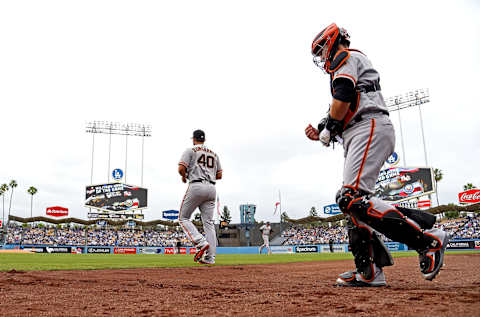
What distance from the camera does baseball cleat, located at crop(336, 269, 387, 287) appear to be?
2.98m

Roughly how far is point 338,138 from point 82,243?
49.0 meters

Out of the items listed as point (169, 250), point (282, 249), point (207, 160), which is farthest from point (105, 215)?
point (207, 160)

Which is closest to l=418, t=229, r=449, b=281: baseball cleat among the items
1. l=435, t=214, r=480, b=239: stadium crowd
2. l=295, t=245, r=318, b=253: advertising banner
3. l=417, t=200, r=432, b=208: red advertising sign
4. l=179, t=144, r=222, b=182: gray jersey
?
l=179, t=144, r=222, b=182: gray jersey

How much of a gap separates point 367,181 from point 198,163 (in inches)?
160

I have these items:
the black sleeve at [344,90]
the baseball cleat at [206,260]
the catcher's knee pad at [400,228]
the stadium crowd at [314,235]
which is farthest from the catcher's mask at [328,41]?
the stadium crowd at [314,235]

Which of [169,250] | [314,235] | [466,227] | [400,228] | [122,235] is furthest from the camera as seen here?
[122,235]

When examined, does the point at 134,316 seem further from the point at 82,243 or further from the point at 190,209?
the point at 82,243

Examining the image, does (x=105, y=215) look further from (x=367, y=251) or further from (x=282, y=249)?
(x=367, y=251)

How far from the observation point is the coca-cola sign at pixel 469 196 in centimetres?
3984

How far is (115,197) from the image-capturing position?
149 feet

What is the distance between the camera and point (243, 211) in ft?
202

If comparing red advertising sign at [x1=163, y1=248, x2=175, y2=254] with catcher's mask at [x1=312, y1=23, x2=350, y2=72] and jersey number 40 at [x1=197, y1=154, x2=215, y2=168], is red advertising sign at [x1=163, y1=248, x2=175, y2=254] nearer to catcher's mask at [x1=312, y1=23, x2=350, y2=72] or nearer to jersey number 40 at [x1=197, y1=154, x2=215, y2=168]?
jersey number 40 at [x1=197, y1=154, x2=215, y2=168]

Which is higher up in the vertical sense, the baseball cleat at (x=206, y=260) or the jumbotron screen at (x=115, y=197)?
the jumbotron screen at (x=115, y=197)

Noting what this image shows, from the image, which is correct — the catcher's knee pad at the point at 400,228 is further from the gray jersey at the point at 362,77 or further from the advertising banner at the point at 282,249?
A: the advertising banner at the point at 282,249
